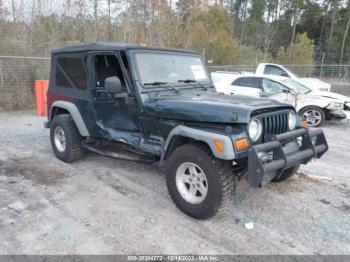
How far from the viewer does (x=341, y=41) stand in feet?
111

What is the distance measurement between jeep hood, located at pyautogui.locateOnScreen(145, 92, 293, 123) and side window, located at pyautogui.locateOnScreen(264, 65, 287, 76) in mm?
9021

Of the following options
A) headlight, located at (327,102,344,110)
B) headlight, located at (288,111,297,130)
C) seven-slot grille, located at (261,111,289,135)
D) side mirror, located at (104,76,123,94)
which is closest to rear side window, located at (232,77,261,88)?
headlight, located at (327,102,344,110)

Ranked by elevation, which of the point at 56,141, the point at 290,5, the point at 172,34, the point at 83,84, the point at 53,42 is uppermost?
the point at 290,5

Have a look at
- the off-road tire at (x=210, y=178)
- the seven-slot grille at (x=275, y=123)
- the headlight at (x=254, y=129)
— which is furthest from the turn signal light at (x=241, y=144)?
the seven-slot grille at (x=275, y=123)

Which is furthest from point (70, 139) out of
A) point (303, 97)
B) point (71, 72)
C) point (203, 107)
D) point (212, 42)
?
point (212, 42)

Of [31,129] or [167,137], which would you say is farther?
[31,129]

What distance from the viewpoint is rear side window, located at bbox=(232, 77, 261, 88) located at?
30.2 feet

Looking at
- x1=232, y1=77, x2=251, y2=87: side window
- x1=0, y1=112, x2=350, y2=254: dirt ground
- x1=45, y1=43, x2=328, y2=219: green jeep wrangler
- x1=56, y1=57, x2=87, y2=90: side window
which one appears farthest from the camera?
x1=232, y1=77, x2=251, y2=87: side window

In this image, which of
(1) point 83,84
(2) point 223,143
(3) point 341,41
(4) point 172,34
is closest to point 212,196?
(2) point 223,143

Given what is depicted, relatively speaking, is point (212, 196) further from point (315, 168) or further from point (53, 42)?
point (53, 42)

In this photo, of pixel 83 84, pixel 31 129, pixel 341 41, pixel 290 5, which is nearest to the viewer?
pixel 83 84

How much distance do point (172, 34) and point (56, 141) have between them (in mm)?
13074

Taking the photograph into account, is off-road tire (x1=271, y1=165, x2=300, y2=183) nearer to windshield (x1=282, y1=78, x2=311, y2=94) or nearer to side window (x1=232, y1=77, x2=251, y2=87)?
side window (x1=232, y1=77, x2=251, y2=87)

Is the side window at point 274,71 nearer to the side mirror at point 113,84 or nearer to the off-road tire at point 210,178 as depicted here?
the side mirror at point 113,84
